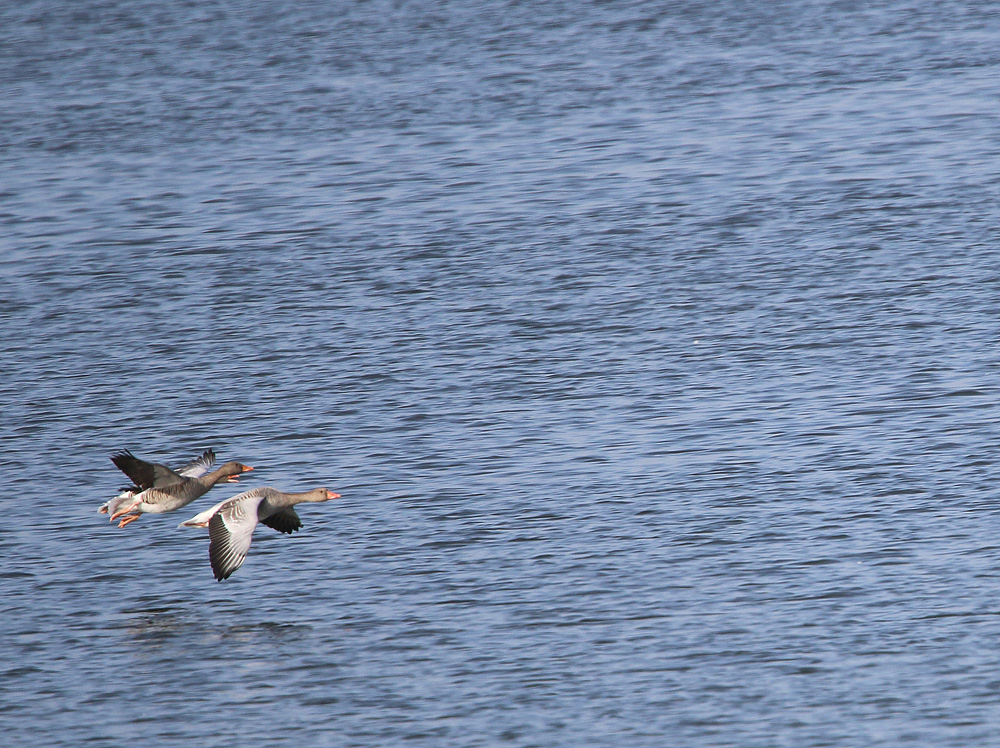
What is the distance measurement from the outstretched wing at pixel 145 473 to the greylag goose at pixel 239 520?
552mm

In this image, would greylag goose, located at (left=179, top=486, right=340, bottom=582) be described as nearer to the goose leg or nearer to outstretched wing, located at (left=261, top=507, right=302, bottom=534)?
outstretched wing, located at (left=261, top=507, right=302, bottom=534)

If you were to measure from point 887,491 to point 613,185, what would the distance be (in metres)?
14.2

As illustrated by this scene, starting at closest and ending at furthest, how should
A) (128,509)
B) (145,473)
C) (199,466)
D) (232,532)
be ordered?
(232,532) → (145,473) → (128,509) → (199,466)

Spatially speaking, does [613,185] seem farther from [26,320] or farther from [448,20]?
[448,20]

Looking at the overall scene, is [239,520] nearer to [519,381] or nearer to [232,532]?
[232,532]

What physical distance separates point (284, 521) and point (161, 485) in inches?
49.1

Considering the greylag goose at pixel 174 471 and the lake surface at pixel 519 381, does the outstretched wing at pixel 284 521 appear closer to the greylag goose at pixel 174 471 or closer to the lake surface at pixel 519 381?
the lake surface at pixel 519 381

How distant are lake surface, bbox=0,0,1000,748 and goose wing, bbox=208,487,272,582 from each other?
61 centimetres

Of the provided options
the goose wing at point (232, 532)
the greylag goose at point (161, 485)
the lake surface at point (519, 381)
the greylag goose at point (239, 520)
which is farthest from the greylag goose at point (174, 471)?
the goose wing at point (232, 532)

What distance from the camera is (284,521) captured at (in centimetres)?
1886

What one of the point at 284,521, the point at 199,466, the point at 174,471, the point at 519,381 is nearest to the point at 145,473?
the point at 174,471

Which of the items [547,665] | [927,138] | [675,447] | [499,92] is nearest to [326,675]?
[547,665]

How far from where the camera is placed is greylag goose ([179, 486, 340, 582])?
1770 cm

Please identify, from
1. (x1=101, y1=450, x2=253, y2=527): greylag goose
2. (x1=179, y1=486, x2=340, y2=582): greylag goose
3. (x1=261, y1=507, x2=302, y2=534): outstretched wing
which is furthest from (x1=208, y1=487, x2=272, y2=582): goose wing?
(x1=101, y1=450, x2=253, y2=527): greylag goose
